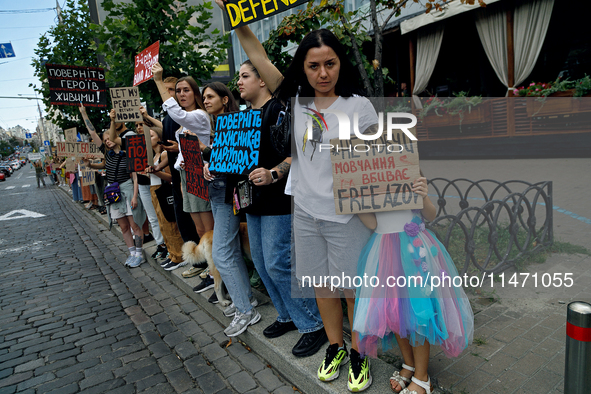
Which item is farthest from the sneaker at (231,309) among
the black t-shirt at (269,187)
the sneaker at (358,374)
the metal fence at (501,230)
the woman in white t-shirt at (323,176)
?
the metal fence at (501,230)

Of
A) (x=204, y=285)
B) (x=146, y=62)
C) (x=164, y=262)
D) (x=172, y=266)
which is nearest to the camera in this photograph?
(x=204, y=285)

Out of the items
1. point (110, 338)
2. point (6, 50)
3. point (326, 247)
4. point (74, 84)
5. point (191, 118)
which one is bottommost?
point (110, 338)

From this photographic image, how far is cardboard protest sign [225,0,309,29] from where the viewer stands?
8.63 feet

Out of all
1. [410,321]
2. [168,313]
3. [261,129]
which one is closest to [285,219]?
[261,129]

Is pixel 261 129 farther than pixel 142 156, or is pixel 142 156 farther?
pixel 142 156

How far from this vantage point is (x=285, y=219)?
2.74 meters

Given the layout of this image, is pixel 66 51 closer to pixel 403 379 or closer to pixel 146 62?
pixel 146 62

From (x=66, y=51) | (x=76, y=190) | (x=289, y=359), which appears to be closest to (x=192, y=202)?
(x=289, y=359)

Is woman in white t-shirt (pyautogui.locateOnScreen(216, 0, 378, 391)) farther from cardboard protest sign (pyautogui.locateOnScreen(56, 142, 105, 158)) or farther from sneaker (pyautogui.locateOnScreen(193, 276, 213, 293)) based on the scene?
cardboard protest sign (pyautogui.locateOnScreen(56, 142, 105, 158))

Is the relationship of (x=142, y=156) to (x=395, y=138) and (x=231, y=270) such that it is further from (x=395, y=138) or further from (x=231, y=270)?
(x=395, y=138)

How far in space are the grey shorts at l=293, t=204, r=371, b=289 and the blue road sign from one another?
2066cm

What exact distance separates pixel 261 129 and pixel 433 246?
53.5 inches

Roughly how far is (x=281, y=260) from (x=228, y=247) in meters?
0.60

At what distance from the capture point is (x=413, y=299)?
6.37ft
